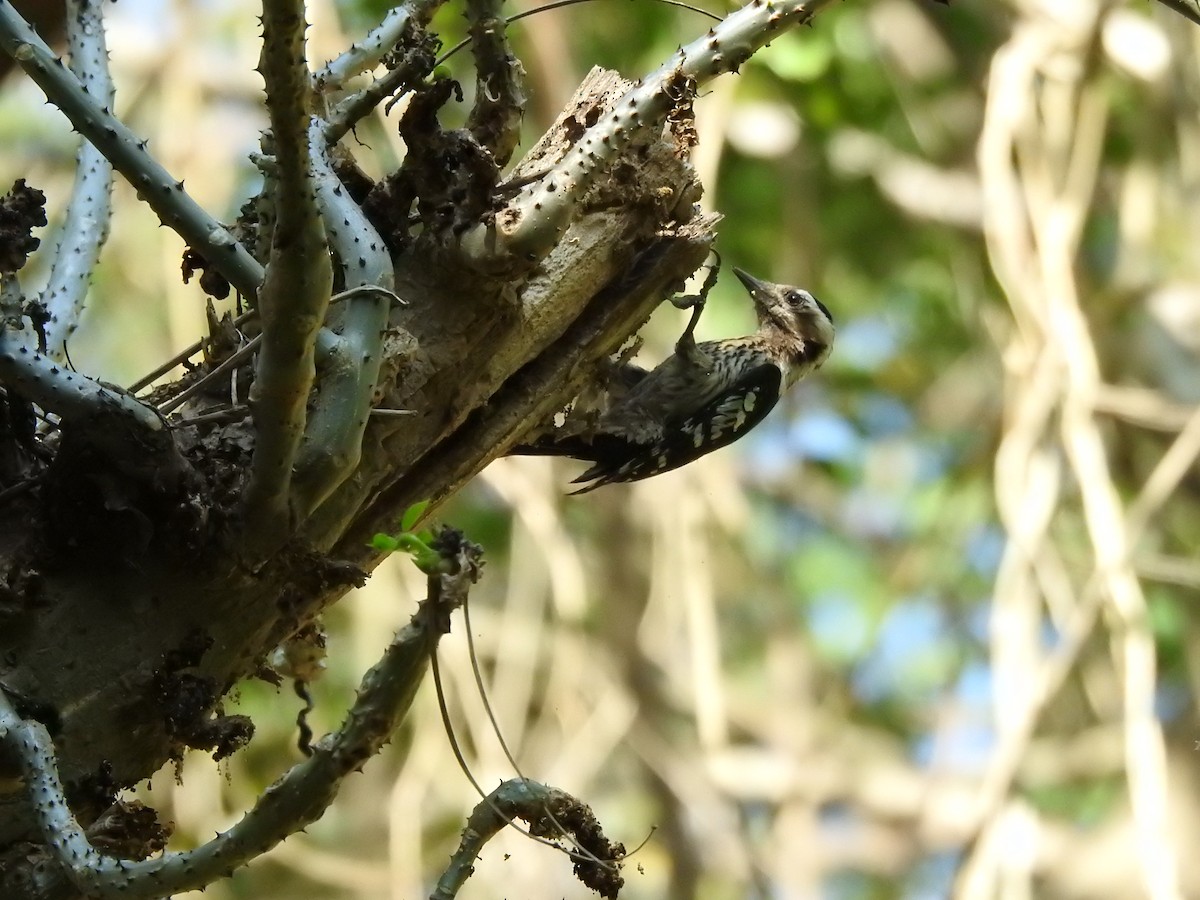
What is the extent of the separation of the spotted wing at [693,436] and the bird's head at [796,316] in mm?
354

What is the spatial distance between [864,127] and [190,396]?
4.61 metres

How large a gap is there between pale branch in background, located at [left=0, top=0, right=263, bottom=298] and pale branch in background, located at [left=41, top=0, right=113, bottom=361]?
0.75 metres

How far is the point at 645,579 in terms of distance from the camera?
6453 millimetres

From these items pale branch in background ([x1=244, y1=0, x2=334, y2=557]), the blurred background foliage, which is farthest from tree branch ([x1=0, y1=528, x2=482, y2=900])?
the blurred background foliage

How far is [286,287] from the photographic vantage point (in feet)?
5.54

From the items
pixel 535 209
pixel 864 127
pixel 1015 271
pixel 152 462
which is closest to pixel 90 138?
pixel 152 462

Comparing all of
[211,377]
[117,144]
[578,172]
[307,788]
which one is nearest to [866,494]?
[578,172]

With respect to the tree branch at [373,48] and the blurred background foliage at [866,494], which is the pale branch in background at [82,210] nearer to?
the tree branch at [373,48]

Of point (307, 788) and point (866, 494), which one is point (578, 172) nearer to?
point (307, 788)

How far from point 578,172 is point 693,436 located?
87.8 inches

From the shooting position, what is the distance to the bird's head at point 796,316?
493 centimetres

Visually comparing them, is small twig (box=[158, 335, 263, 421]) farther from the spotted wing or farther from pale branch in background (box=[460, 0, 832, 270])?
the spotted wing

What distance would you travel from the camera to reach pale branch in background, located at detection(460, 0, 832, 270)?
7.29 feet

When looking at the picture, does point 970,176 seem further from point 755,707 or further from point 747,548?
point 755,707
